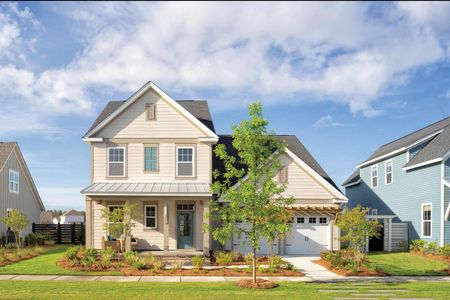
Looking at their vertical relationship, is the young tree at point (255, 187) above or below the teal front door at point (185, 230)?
above

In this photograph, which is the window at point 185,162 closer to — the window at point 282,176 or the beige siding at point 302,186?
the window at point 282,176

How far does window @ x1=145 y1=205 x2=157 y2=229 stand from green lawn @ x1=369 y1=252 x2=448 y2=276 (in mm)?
12240

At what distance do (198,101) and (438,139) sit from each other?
15.9m

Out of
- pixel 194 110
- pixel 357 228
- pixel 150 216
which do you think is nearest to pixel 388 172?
pixel 357 228

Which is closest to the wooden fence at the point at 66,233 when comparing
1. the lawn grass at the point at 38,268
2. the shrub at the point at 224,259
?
the lawn grass at the point at 38,268

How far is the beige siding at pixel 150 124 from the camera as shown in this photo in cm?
2442

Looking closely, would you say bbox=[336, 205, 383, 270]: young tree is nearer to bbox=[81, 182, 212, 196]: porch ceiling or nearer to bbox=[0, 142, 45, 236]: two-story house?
bbox=[81, 182, 212, 196]: porch ceiling

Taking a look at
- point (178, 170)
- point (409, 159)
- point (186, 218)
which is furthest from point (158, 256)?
point (409, 159)

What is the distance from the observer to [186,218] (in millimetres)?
24266

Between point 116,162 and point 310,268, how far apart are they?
12.4m

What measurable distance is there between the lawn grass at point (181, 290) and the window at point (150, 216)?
8597mm

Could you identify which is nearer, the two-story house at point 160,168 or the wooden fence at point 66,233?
the two-story house at point 160,168

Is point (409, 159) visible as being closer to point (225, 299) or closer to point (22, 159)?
point (225, 299)

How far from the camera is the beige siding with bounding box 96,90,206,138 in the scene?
24.4 m
